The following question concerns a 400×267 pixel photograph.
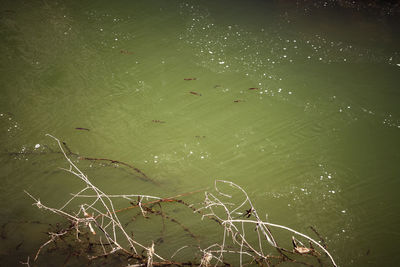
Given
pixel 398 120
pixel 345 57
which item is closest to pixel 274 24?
pixel 345 57

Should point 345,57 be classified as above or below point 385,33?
below

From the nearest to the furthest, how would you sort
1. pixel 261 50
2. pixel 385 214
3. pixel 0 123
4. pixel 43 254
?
pixel 43 254 < pixel 385 214 < pixel 0 123 < pixel 261 50

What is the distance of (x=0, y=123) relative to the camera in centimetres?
250

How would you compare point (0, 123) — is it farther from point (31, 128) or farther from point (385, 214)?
point (385, 214)

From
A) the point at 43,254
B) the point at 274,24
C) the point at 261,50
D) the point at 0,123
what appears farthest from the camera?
the point at 274,24

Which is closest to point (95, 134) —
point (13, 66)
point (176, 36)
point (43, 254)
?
point (43, 254)

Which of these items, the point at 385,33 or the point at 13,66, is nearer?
the point at 13,66

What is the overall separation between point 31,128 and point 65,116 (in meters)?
0.30

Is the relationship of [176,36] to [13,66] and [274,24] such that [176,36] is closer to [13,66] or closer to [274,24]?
[274,24]

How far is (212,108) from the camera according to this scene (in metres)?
2.72

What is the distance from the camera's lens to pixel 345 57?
3074 mm

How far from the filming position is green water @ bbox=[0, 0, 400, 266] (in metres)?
2.13

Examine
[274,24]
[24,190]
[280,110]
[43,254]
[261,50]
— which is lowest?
[43,254]

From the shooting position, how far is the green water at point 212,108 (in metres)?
2.13
